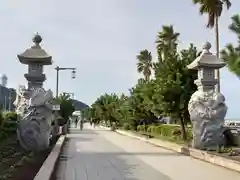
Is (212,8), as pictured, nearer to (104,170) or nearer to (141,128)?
(141,128)

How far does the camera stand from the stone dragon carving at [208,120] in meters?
18.0

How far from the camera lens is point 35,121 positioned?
56.9ft

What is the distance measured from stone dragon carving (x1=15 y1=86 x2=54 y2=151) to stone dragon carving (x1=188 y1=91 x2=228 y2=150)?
20.3ft

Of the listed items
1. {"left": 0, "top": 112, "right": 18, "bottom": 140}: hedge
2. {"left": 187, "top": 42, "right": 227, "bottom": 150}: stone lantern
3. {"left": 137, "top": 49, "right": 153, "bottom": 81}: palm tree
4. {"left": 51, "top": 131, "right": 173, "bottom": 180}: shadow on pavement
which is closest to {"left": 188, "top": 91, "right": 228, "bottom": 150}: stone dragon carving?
{"left": 187, "top": 42, "right": 227, "bottom": 150}: stone lantern

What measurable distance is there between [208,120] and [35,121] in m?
7.13

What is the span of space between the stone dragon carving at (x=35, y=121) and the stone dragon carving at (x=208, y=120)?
6.17m

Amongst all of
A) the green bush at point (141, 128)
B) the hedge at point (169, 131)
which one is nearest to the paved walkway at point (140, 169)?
the hedge at point (169, 131)

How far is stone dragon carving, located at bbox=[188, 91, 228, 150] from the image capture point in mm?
18031

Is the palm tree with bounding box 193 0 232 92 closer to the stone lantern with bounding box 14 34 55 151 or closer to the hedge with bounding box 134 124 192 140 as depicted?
the hedge with bounding box 134 124 192 140

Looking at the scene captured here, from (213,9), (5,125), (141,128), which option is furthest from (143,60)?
(5,125)

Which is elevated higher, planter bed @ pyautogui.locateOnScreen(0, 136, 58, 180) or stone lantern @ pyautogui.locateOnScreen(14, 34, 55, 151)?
stone lantern @ pyautogui.locateOnScreen(14, 34, 55, 151)

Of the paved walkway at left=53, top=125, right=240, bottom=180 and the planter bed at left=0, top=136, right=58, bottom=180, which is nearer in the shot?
the planter bed at left=0, top=136, right=58, bottom=180

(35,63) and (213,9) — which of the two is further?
(213,9)

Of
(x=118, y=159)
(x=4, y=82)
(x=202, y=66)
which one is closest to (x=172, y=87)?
(x=202, y=66)
